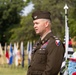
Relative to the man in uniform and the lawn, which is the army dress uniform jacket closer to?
the man in uniform

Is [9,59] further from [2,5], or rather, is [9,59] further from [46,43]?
[2,5]

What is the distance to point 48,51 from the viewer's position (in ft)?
11.8

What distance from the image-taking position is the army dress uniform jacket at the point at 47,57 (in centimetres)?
353

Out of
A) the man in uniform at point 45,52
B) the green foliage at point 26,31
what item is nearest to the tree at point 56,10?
the green foliage at point 26,31

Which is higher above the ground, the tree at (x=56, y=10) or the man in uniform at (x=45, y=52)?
the man in uniform at (x=45, y=52)

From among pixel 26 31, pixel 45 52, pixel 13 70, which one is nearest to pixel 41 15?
pixel 45 52

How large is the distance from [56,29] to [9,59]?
21.6 metres

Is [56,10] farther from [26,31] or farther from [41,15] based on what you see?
[41,15]

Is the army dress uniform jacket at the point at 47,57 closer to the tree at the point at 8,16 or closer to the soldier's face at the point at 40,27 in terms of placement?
the soldier's face at the point at 40,27

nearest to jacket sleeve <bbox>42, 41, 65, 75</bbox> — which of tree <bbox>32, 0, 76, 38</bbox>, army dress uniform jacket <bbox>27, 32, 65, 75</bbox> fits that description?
army dress uniform jacket <bbox>27, 32, 65, 75</bbox>

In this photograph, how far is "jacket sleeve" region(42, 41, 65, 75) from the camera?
3.52 metres

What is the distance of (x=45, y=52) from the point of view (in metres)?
3.60

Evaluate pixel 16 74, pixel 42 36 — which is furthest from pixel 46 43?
pixel 16 74

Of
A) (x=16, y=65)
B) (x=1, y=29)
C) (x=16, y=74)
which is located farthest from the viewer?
(x=1, y=29)
